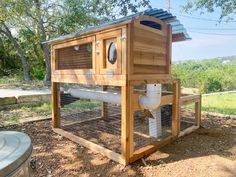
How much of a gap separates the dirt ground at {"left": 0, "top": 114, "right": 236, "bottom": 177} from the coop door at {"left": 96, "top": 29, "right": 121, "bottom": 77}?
3.28 feet

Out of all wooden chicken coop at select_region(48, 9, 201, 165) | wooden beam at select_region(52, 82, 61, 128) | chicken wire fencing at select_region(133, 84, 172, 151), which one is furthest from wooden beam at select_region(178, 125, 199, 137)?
wooden beam at select_region(52, 82, 61, 128)

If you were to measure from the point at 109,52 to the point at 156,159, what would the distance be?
1.30 meters

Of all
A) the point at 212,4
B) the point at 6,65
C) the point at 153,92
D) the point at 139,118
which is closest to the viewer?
the point at 153,92

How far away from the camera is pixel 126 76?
2312 mm

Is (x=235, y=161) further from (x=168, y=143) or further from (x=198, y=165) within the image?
(x=168, y=143)

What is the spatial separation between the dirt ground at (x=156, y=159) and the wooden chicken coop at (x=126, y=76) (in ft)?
0.43

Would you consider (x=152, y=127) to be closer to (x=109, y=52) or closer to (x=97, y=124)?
(x=97, y=124)

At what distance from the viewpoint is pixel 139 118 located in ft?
12.9

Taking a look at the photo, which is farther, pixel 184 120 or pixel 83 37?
pixel 184 120

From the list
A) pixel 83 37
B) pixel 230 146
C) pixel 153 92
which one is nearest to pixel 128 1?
pixel 83 37

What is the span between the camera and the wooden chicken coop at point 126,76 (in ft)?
7.77

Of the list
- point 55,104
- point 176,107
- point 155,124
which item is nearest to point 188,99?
point 176,107

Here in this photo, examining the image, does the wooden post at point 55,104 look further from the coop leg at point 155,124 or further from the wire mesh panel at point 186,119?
the wire mesh panel at point 186,119

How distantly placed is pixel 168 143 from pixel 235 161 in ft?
2.64
